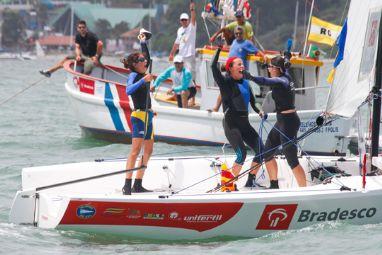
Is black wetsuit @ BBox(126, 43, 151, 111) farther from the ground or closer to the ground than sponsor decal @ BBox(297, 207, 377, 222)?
farther from the ground

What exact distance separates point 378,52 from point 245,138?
1.70m

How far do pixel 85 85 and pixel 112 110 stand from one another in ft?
2.48

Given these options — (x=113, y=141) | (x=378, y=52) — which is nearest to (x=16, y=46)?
(x=113, y=141)

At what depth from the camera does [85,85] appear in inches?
792

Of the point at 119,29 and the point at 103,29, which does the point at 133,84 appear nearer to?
the point at 119,29

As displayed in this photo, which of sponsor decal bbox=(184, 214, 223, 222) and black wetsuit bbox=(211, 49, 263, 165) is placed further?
black wetsuit bbox=(211, 49, 263, 165)

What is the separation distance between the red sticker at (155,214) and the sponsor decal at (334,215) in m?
0.68

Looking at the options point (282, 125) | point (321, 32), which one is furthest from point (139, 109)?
point (321, 32)

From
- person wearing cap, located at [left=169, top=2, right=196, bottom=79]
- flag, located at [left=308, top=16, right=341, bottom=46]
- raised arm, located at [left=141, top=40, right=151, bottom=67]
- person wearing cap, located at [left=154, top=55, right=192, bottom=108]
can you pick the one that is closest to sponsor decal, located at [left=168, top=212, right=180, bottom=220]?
raised arm, located at [left=141, top=40, right=151, bottom=67]

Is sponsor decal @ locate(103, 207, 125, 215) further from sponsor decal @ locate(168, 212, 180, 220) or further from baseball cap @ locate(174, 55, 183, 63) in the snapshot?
baseball cap @ locate(174, 55, 183, 63)

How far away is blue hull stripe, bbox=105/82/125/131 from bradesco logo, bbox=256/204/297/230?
28.6ft

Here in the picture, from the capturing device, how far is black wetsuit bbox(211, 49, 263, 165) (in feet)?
40.1

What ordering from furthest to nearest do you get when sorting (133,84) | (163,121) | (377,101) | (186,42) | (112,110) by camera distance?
(112,110), (186,42), (163,121), (377,101), (133,84)

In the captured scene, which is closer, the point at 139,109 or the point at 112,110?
the point at 139,109
